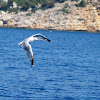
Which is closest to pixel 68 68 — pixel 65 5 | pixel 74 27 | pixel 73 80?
pixel 73 80

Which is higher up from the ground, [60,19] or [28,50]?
[28,50]

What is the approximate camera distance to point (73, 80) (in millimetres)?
28125

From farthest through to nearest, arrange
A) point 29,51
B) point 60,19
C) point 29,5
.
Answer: point 29,5
point 60,19
point 29,51

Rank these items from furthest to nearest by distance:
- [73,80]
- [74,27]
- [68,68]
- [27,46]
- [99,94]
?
1. [74,27]
2. [68,68]
3. [73,80]
4. [99,94]
5. [27,46]

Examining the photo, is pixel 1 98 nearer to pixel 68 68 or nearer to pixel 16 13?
pixel 68 68

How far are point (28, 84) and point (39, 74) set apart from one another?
5.34m

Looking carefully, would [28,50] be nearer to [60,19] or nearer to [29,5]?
[60,19]

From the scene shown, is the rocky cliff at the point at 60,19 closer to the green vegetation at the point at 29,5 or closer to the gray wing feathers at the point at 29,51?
the green vegetation at the point at 29,5

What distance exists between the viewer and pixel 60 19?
410ft

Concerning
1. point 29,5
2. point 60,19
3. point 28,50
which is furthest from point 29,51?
point 29,5

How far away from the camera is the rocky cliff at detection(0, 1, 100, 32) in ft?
404

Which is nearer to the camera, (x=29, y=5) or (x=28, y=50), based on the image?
(x=28, y=50)

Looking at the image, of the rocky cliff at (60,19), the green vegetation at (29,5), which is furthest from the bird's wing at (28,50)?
the green vegetation at (29,5)

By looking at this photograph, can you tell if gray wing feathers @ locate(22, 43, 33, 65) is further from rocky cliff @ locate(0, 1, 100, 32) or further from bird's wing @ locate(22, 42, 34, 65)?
rocky cliff @ locate(0, 1, 100, 32)
